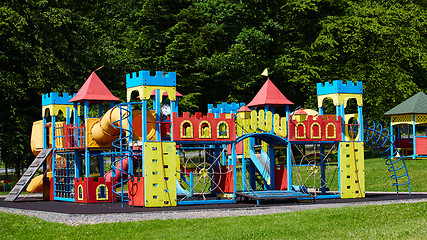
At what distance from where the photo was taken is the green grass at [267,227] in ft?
47.6

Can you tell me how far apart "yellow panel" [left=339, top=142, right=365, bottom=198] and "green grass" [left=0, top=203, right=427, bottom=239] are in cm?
632

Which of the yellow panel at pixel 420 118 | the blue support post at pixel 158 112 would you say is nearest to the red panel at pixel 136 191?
the blue support post at pixel 158 112

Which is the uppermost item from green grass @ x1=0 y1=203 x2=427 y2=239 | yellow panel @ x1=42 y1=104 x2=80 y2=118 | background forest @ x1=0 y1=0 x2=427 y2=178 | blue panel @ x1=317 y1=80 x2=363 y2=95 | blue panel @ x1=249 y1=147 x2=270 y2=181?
background forest @ x1=0 y1=0 x2=427 y2=178

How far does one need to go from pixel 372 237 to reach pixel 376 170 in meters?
20.7

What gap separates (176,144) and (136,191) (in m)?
2.26

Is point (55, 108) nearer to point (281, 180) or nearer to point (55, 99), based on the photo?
point (55, 99)

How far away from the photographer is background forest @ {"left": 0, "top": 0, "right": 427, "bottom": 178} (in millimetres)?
39969

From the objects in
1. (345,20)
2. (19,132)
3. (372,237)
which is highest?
(345,20)

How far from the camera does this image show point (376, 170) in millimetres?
33906

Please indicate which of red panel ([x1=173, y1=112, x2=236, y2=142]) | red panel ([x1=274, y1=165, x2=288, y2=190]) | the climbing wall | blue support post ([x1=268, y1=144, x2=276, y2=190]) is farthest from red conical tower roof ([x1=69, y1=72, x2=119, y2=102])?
red panel ([x1=274, y1=165, x2=288, y2=190])

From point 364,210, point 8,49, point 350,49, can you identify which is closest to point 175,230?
point 364,210

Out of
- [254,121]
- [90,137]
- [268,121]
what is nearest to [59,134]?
[90,137]

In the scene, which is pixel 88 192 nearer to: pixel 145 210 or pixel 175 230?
pixel 145 210

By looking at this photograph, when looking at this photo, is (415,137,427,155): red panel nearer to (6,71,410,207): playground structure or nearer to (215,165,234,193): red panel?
(6,71,410,207): playground structure
